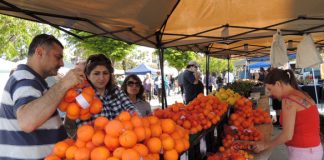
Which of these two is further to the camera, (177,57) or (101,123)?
(177,57)

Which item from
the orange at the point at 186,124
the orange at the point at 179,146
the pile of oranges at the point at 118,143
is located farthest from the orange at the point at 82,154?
the orange at the point at 186,124

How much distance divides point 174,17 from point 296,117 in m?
2.55

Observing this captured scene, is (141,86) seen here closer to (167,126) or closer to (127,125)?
(167,126)

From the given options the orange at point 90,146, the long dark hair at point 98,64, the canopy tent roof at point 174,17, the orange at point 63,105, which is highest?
the canopy tent roof at point 174,17

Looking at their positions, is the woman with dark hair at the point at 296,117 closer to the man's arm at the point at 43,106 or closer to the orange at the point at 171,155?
the orange at the point at 171,155

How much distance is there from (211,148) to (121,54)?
59.2ft

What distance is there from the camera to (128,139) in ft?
4.72

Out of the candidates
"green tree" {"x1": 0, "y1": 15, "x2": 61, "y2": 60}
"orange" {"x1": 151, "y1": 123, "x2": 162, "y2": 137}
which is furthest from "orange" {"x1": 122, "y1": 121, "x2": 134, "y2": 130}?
"green tree" {"x1": 0, "y1": 15, "x2": 61, "y2": 60}

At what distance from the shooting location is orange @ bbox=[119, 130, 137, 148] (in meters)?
1.44

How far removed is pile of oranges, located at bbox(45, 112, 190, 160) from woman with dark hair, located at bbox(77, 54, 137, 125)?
1.05m

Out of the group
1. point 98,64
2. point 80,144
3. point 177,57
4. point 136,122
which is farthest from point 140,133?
point 177,57

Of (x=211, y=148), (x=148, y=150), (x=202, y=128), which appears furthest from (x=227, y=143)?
(x=148, y=150)

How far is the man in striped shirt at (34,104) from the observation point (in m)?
1.58

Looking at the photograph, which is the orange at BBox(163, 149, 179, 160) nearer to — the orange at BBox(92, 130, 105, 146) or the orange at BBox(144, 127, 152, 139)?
the orange at BBox(144, 127, 152, 139)
